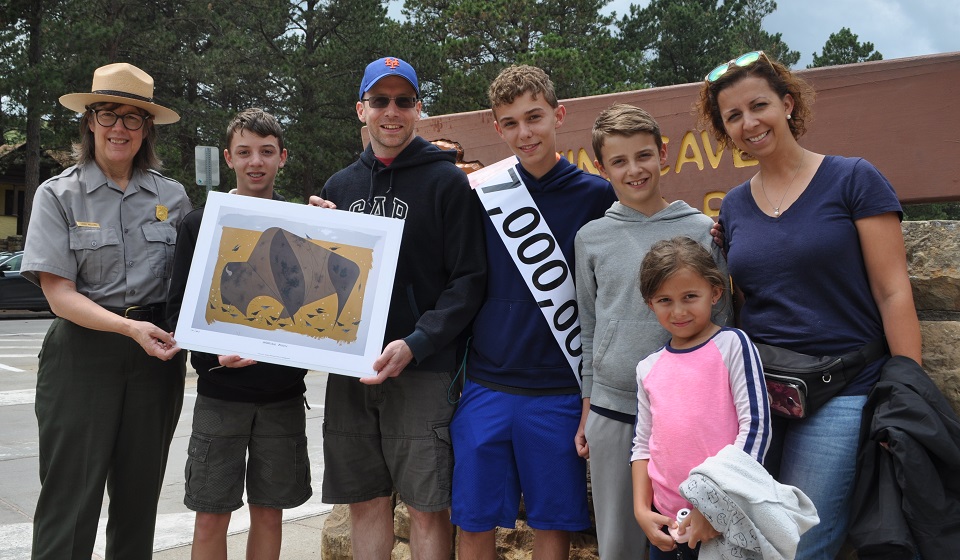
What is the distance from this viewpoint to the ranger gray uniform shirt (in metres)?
2.78

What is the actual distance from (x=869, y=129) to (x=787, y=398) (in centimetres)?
127

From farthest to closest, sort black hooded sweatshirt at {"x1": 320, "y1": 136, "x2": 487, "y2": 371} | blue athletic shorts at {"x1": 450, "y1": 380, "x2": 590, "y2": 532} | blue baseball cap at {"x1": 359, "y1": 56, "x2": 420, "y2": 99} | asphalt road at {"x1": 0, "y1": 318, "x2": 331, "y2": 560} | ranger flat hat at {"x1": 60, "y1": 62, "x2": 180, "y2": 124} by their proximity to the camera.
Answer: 1. asphalt road at {"x1": 0, "y1": 318, "x2": 331, "y2": 560}
2. ranger flat hat at {"x1": 60, "y1": 62, "x2": 180, "y2": 124}
3. blue baseball cap at {"x1": 359, "y1": 56, "x2": 420, "y2": 99}
4. black hooded sweatshirt at {"x1": 320, "y1": 136, "x2": 487, "y2": 371}
5. blue athletic shorts at {"x1": 450, "y1": 380, "x2": 590, "y2": 532}

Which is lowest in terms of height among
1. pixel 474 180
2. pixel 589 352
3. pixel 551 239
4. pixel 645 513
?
pixel 645 513

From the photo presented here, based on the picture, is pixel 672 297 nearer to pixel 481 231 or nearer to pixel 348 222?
pixel 481 231

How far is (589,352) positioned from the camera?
248cm

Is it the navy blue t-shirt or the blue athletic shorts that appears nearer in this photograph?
the navy blue t-shirt

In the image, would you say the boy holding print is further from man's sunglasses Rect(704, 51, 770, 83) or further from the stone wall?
the stone wall

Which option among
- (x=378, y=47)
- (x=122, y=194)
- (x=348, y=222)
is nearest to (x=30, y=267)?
(x=122, y=194)

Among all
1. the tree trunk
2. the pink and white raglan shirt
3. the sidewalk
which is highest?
the tree trunk

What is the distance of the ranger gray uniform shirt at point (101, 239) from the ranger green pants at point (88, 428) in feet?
0.57

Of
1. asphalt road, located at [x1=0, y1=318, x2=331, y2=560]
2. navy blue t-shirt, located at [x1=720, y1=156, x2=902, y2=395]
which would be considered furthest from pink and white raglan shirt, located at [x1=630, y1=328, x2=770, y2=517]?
asphalt road, located at [x1=0, y1=318, x2=331, y2=560]

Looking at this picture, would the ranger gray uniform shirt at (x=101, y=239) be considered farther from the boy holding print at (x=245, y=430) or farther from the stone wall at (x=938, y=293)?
the stone wall at (x=938, y=293)

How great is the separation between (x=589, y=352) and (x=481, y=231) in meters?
0.57

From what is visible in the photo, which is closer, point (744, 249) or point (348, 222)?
point (744, 249)
